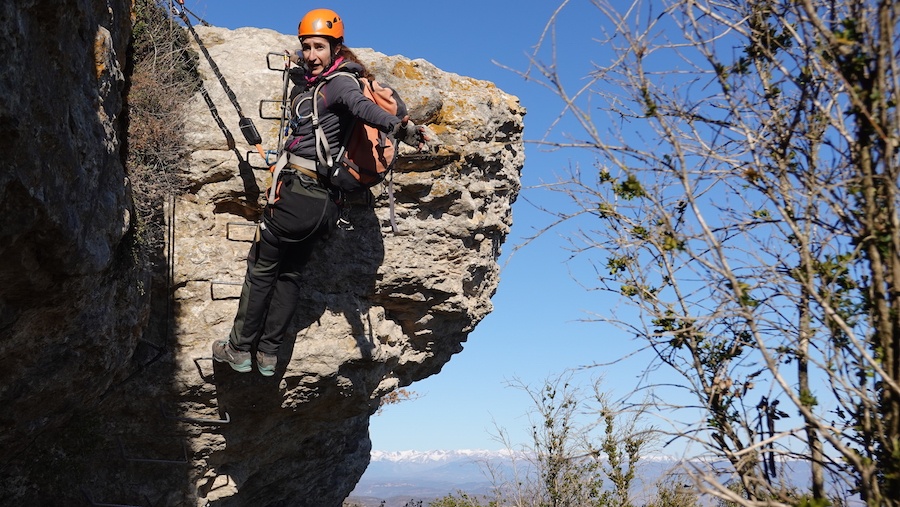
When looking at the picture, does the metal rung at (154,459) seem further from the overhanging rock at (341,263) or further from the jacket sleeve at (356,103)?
the jacket sleeve at (356,103)

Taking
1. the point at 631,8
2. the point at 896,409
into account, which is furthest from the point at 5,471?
the point at 896,409

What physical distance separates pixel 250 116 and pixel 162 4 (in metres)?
1.36

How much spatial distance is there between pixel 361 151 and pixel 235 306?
170cm

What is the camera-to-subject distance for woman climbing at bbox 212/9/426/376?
248 inches

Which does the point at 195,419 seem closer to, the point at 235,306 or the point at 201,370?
Answer: the point at 201,370

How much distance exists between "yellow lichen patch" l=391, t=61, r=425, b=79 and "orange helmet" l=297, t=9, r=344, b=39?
122cm

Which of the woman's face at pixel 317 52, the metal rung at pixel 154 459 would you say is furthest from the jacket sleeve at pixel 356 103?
the metal rung at pixel 154 459

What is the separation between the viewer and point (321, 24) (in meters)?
6.43

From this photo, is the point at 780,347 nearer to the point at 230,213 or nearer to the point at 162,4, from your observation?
the point at 230,213

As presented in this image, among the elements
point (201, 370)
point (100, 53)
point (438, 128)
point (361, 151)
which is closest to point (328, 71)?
point (361, 151)

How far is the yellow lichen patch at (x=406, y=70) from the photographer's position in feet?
25.2

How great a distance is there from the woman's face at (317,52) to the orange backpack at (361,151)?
1.02ft

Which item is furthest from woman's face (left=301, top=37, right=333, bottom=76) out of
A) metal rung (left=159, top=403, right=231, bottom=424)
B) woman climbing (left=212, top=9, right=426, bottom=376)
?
metal rung (left=159, top=403, right=231, bottom=424)

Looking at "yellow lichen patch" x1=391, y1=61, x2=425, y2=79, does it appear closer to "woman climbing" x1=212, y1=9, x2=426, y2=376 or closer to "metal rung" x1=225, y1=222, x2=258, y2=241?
"woman climbing" x1=212, y1=9, x2=426, y2=376
